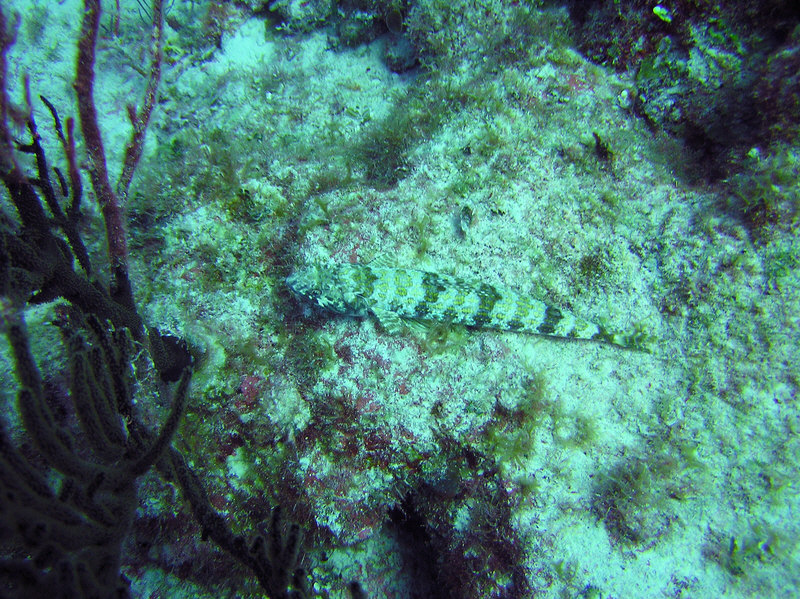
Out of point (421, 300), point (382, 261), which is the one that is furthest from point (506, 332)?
point (382, 261)

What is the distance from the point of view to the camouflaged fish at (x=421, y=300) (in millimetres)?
4102

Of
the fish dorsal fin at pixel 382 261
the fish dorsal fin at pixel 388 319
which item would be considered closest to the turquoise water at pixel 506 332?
the fish dorsal fin at pixel 382 261

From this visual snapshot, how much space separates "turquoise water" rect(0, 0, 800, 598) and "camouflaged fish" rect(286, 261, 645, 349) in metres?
0.22

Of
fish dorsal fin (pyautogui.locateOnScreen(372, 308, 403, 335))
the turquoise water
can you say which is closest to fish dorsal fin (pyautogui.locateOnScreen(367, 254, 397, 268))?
the turquoise water

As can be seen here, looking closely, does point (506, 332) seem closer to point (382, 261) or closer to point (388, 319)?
point (388, 319)

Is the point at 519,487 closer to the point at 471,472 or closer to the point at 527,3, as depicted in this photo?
the point at 471,472

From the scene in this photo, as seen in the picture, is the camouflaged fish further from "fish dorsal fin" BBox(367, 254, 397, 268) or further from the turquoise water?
the turquoise water

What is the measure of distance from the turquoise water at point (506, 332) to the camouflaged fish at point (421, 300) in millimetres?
224

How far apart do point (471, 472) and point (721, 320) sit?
3.56 m

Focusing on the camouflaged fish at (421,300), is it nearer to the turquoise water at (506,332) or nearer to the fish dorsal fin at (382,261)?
the fish dorsal fin at (382,261)

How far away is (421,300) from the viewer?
4188 millimetres

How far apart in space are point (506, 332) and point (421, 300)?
124cm

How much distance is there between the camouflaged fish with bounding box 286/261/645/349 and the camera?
410cm

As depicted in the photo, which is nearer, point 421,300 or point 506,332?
point 421,300
